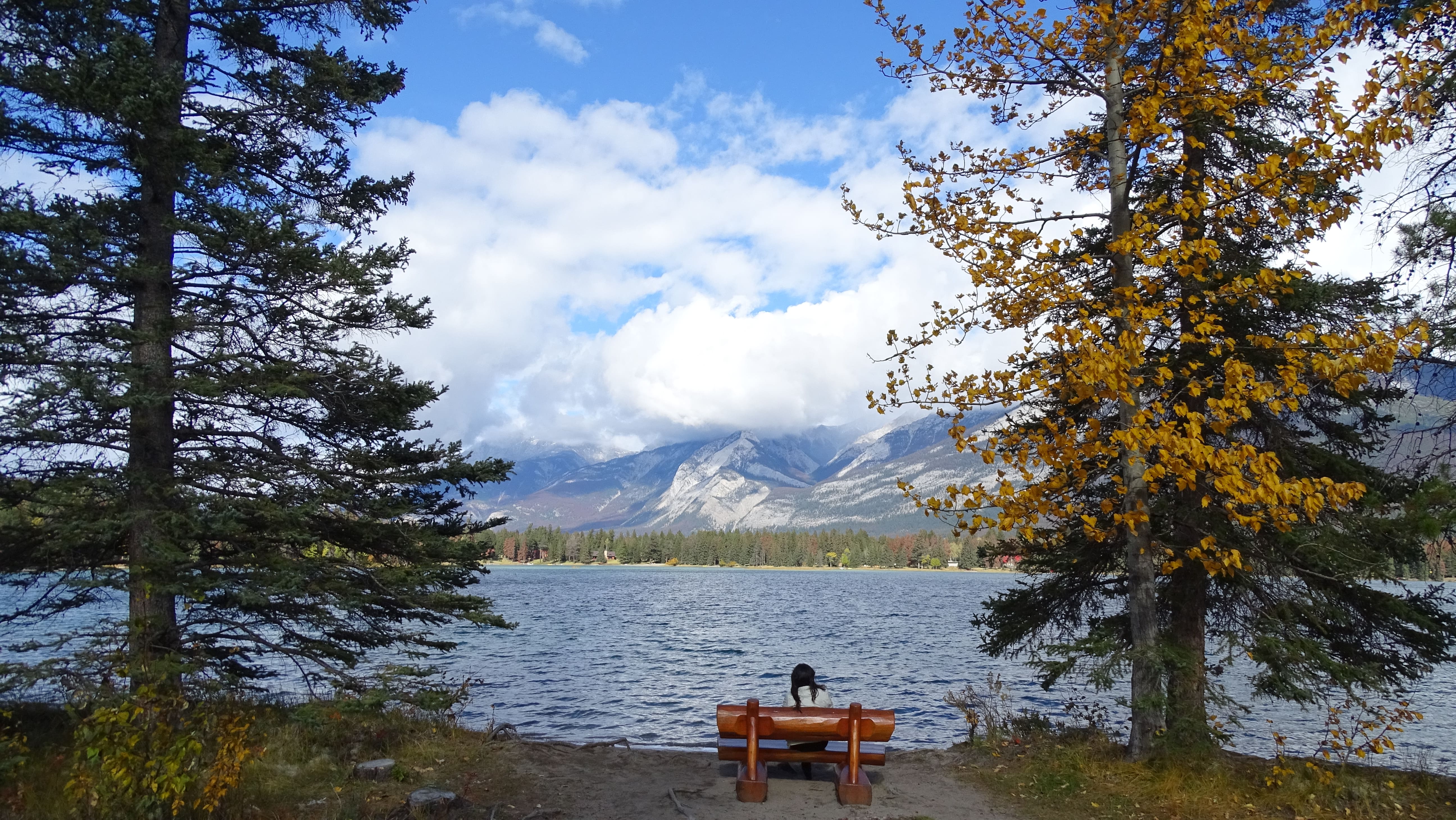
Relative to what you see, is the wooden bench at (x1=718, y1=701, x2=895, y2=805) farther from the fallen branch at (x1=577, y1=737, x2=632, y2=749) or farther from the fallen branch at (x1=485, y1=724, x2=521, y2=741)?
the fallen branch at (x1=485, y1=724, x2=521, y2=741)

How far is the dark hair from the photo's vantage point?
11.1 meters

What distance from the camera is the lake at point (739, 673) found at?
20.6 meters

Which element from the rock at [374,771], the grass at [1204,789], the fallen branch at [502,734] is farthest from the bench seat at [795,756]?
the fallen branch at [502,734]

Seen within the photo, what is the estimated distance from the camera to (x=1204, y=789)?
31.0 feet

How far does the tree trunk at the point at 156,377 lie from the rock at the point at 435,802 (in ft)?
9.91

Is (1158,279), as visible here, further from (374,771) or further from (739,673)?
(739,673)

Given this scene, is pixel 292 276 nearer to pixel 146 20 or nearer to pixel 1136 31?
pixel 146 20

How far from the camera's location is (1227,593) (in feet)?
38.7

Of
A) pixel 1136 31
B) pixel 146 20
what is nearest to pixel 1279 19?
pixel 1136 31

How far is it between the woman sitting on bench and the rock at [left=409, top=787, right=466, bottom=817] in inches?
170

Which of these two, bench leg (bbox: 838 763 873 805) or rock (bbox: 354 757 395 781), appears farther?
rock (bbox: 354 757 395 781)

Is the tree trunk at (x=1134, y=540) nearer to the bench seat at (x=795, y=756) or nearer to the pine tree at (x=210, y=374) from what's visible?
the bench seat at (x=795, y=756)

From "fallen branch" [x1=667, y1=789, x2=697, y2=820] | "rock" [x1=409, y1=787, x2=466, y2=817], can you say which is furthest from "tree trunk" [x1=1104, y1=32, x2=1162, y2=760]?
"rock" [x1=409, y1=787, x2=466, y2=817]

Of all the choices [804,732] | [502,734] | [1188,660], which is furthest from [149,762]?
[1188,660]
